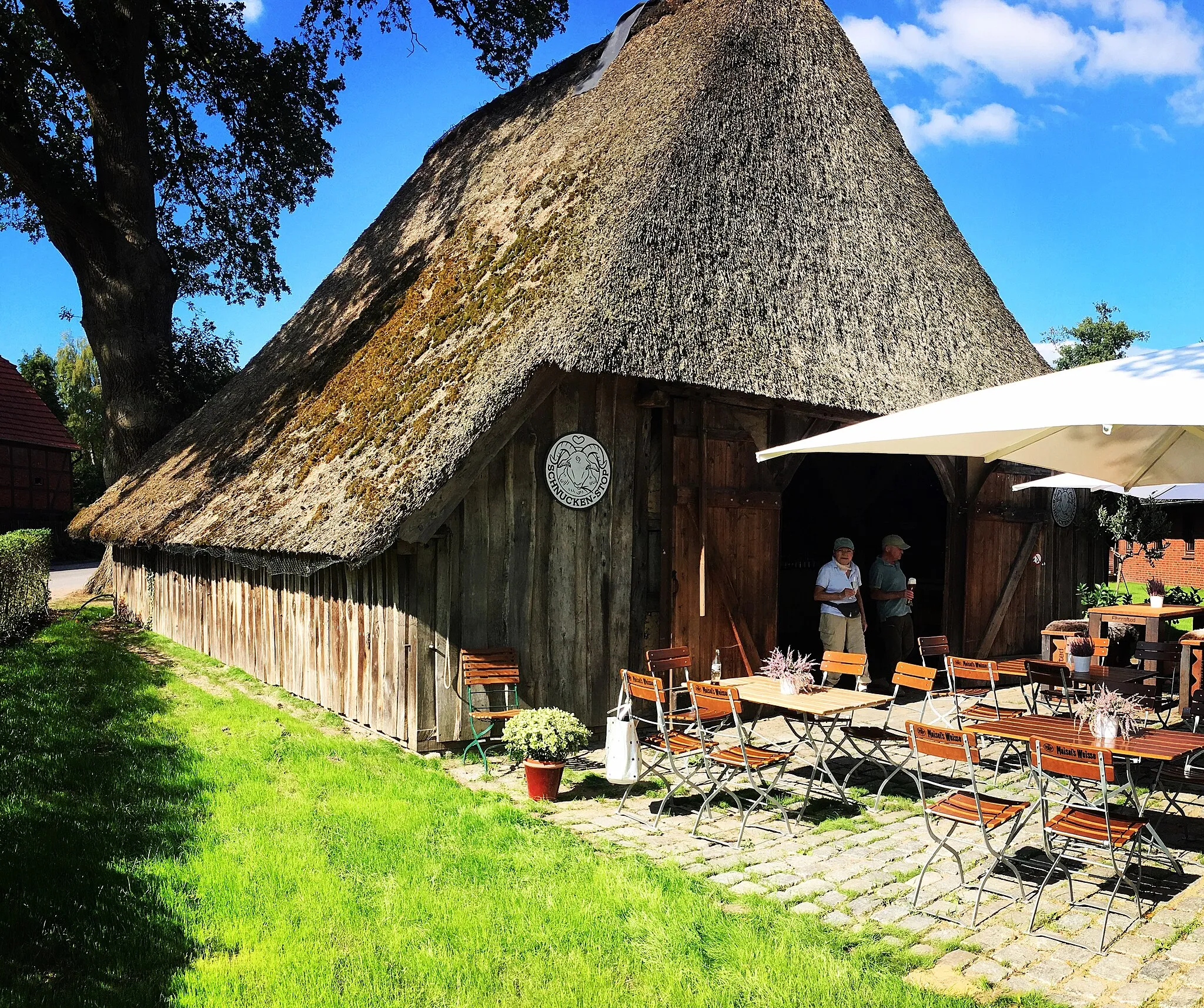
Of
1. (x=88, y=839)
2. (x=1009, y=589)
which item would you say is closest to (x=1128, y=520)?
(x=1009, y=589)

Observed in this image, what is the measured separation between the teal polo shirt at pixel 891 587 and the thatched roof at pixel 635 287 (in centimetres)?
191

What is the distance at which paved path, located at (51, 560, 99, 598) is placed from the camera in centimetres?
2145

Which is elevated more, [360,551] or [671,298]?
[671,298]

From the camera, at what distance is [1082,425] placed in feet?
15.3

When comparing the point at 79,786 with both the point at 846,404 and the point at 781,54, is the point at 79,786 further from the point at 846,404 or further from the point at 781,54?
the point at 781,54

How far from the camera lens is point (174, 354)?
57.4 feet

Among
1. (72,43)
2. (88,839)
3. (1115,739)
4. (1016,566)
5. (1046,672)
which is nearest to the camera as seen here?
(1115,739)

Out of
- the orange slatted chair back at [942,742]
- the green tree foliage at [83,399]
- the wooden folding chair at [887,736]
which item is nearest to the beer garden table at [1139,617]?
the wooden folding chair at [887,736]

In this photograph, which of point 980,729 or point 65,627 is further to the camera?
point 65,627

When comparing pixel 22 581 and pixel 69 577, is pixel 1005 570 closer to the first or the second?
pixel 22 581

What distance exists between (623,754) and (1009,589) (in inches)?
276

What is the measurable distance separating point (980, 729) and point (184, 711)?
707 cm

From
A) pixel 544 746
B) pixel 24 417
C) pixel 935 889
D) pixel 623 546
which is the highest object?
pixel 24 417

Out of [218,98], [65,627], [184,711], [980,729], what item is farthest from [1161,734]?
[218,98]
